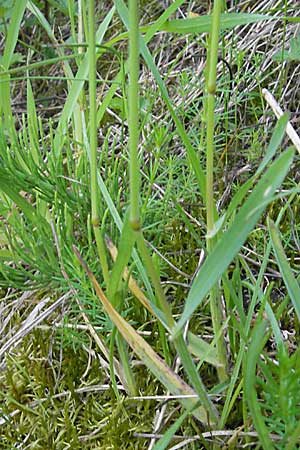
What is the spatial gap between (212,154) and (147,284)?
0.66 feet

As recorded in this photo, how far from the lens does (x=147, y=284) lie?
79 cm

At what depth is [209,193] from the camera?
0.69 metres

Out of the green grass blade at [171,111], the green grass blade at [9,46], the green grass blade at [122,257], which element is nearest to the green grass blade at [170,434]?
the green grass blade at [122,257]

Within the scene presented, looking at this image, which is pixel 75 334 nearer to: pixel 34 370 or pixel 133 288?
pixel 34 370

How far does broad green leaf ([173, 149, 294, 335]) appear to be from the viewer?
1.83ft

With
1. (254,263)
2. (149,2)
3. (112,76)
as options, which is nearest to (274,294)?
(254,263)

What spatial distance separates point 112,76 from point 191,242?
674 mm

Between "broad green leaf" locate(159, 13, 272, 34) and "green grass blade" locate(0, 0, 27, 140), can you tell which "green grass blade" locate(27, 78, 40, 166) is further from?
"broad green leaf" locate(159, 13, 272, 34)

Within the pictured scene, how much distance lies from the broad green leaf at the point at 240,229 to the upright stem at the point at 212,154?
103mm

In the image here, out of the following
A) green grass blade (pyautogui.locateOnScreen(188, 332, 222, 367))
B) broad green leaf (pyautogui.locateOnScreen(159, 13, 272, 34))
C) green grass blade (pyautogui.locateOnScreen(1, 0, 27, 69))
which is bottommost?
green grass blade (pyautogui.locateOnScreen(188, 332, 222, 367))

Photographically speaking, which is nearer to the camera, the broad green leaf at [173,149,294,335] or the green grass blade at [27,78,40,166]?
the broad green leaf at [173,149,294,335]

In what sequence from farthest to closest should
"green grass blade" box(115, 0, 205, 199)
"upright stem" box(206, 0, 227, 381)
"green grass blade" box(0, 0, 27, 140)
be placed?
"green grass blade" box(0, 0, 27, 140) < "green grass blade" box(115, 0, 205, 199) < "upright stem" box(206, 0, 227, 381)

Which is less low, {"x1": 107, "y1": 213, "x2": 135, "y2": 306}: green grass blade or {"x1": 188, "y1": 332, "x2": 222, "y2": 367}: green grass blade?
{"x1": 107, "y1": 213, "x2": 135, "y2": 306}: green grass blade

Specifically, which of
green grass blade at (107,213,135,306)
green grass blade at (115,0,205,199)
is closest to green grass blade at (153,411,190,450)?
green grass blade at (107,213,135,306)
